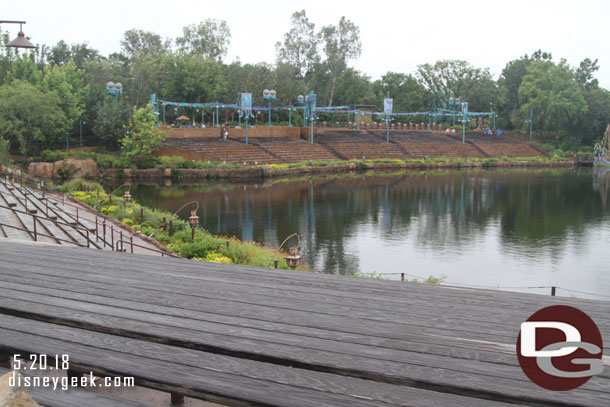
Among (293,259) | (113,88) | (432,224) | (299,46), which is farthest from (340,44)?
(293,259)

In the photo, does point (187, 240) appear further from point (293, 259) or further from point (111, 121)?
point (111, 121)

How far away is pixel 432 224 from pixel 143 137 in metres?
30.1

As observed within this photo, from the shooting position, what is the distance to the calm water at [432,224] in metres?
15.7

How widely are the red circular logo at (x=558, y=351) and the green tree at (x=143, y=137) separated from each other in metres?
44.8

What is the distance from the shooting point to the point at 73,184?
1153 inches

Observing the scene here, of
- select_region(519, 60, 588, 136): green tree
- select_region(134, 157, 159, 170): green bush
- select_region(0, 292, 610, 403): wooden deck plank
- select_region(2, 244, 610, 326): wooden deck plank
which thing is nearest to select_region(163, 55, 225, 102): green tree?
select_region(134, 157, 159, 170): green bush

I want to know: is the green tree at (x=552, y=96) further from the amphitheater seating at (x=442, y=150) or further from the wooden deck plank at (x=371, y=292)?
the wooden deck plank at (x=371, y=292)

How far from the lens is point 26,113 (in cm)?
4372

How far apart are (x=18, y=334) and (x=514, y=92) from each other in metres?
91.6

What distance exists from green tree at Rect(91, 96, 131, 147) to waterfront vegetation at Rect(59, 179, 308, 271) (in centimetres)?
2469

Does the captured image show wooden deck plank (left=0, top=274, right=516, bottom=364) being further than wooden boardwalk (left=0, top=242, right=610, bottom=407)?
Yes

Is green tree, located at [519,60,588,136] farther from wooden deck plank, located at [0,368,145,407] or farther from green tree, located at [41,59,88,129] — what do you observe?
wooden deck plank, located at [0,368,145,407]

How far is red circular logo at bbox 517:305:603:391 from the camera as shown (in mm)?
2980

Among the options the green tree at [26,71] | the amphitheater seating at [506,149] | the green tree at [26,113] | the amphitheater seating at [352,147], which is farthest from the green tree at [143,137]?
the amphitheater seating at [506,149]
